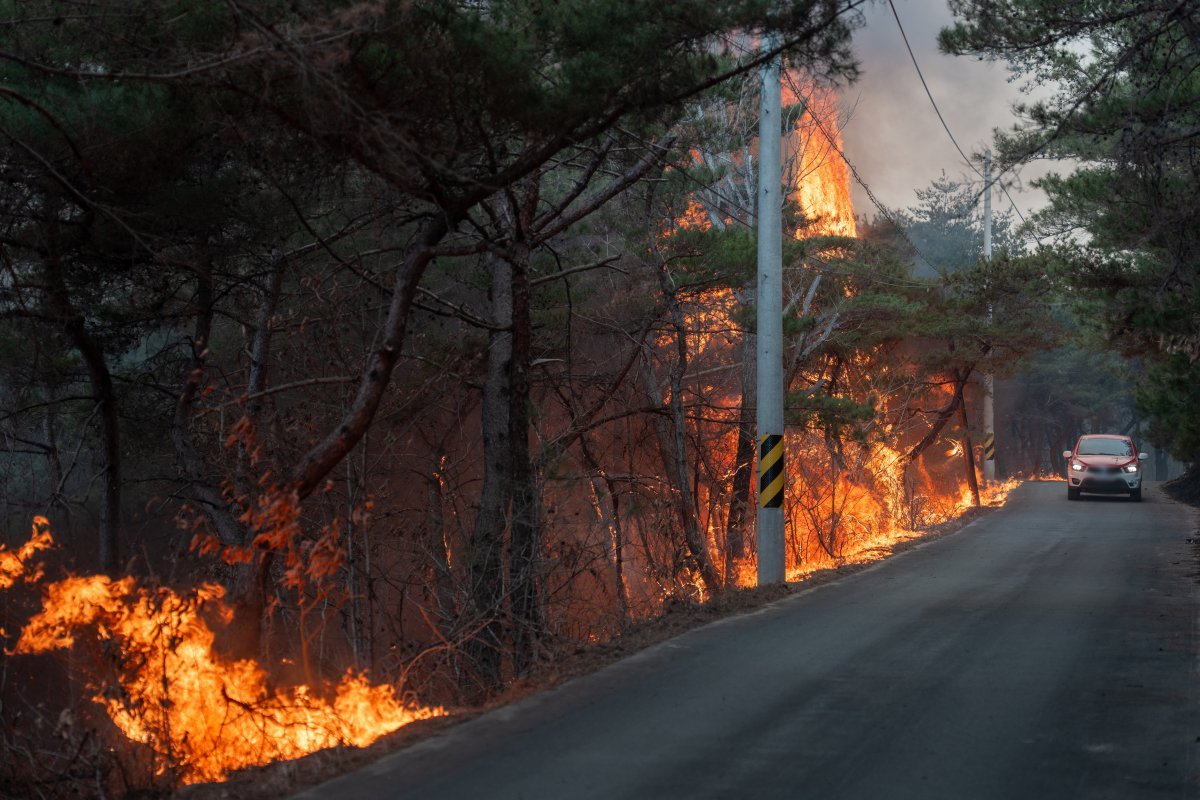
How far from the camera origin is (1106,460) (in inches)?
1385

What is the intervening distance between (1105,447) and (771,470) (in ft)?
82.6

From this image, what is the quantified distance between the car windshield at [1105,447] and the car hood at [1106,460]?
0.24m

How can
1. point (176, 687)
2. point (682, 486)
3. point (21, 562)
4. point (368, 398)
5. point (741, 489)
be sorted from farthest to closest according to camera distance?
point (741, 489)
point (682, 486)
point (368, 398)
point (21, 562)
point (176, 687)

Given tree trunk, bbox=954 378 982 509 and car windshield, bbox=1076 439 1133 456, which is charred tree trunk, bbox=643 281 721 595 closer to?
tree trunk, bbox=954 378 982 509

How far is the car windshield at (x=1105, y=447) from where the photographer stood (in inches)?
1405

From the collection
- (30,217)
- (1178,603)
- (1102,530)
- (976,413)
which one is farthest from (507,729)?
(976,413)

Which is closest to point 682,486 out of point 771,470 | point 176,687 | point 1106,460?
point 771,470

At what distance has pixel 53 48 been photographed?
35.9ft

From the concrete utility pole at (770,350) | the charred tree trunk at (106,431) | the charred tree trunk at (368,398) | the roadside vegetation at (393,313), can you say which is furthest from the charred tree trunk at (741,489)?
the charred tree trunk at (368,398)

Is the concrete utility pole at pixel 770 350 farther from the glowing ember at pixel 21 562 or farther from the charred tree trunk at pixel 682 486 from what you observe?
the glowing ember at pixel 21 562

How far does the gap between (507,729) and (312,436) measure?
22.7 feet

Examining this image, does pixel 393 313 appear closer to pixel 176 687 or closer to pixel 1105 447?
pixel 176 687

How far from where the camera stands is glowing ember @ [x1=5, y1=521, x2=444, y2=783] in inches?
290

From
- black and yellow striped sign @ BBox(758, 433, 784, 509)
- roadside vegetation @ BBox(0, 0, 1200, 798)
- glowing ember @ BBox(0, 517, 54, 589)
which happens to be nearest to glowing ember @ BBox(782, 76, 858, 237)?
roadside vegetation @ BBox(0, 0, 1200, 798)
